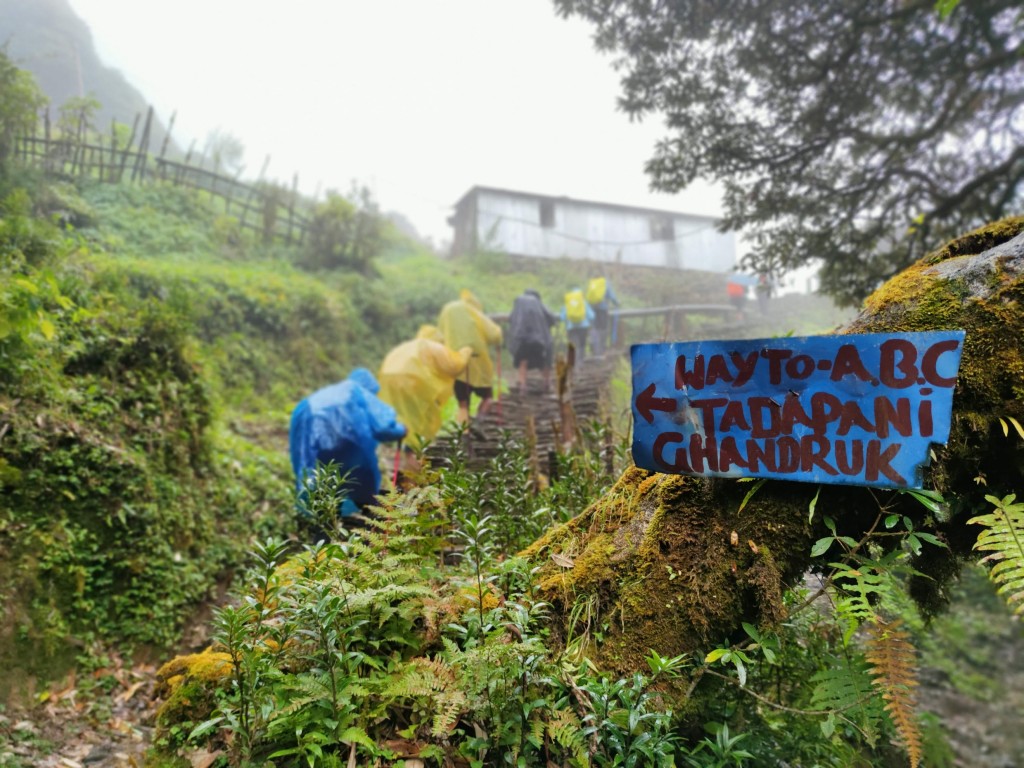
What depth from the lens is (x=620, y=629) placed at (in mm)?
1725

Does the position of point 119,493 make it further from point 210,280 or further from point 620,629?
point 210,280

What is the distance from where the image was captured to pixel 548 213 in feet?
67.0

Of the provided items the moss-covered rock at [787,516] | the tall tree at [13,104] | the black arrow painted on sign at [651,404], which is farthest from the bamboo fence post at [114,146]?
the moss-covered rock at [787,516]

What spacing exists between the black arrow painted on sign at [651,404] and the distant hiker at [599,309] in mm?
10806

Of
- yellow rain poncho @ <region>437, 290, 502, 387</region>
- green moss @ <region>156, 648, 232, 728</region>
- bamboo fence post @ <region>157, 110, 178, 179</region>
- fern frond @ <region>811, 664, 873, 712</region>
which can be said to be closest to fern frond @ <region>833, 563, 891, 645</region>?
fern frond @ <region>811, 664, 873, 712</region>

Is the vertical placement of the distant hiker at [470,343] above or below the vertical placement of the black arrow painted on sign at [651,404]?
above

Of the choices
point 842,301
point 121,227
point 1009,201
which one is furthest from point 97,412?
point 1009,201

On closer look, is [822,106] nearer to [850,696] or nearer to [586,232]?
[850,696]

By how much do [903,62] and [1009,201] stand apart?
2.19 m

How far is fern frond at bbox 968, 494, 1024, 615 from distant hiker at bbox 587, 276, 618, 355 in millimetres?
11093

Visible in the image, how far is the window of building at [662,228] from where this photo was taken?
2061 centimetres

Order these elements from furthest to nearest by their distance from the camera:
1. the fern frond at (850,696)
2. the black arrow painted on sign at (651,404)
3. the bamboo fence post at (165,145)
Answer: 1. the bamboo fence post at (165,145)
2. the black arrow painted on sign at (651,404)
3. the fern frond at (850,696)

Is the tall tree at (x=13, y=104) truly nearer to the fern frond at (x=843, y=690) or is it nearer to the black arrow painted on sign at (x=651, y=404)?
the black arrow painted on sign at (x=651, y=404)

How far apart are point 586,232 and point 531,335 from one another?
467 inches
